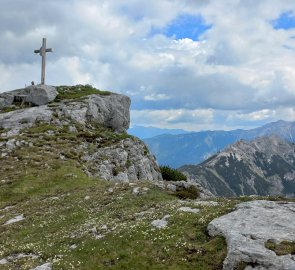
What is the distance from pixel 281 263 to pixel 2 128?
58385 mm

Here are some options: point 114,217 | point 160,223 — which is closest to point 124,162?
point 114,217

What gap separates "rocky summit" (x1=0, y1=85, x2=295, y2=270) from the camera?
22.2 meters

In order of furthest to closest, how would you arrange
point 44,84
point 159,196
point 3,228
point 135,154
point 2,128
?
point 44,84
point 2,128
point 135,154
point 159,196
point 3,228

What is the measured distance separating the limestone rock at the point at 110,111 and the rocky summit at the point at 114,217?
1494 cm

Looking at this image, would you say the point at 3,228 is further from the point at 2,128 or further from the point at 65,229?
the point at 2,128

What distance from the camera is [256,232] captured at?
2280 centimetres

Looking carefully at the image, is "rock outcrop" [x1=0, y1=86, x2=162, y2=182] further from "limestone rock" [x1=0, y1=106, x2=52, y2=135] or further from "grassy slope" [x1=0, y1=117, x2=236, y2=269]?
"grassy slope" [x1=0, y1=117, x2=236, y2=269]

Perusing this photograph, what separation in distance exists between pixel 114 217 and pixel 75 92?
64145 mm

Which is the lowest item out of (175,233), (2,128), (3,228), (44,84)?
(3,228)

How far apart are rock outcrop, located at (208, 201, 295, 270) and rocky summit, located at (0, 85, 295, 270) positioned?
0.17 ft

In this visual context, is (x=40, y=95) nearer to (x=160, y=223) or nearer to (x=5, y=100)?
(x=5, y=100)

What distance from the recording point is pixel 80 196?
38.7m

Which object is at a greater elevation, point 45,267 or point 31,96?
point 31,96

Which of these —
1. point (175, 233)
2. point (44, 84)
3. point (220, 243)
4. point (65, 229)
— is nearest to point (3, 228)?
point (65, 229)
